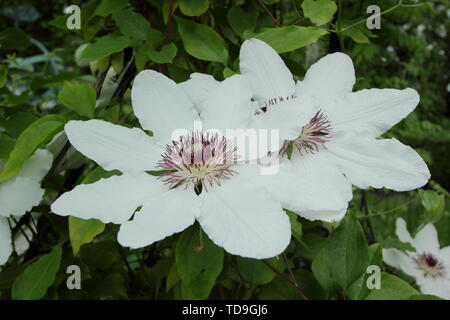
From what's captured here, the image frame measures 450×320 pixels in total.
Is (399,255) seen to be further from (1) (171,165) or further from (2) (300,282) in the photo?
(1) (171,165)

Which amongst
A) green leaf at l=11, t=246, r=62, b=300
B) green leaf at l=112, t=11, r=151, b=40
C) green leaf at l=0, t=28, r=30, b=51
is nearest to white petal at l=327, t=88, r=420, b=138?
green leaf at l=112, t=11, r=151, b=40

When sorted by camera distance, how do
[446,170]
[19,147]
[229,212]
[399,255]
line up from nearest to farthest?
[229,212] → [19,147] → [399,255] → [446,170]

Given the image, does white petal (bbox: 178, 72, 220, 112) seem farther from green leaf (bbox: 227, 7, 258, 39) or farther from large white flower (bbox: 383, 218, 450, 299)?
large white flower (bbox: 383, 218, 450, 299)

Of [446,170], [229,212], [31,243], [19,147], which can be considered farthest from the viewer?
[446,170]

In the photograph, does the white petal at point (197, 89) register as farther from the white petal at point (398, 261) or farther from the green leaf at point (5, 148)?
the white petal at point (398, 261)

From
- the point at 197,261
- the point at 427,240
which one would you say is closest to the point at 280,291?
the point at 197,261

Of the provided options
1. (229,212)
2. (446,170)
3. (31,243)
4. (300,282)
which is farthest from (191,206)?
(446,170)

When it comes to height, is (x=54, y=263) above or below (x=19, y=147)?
below
